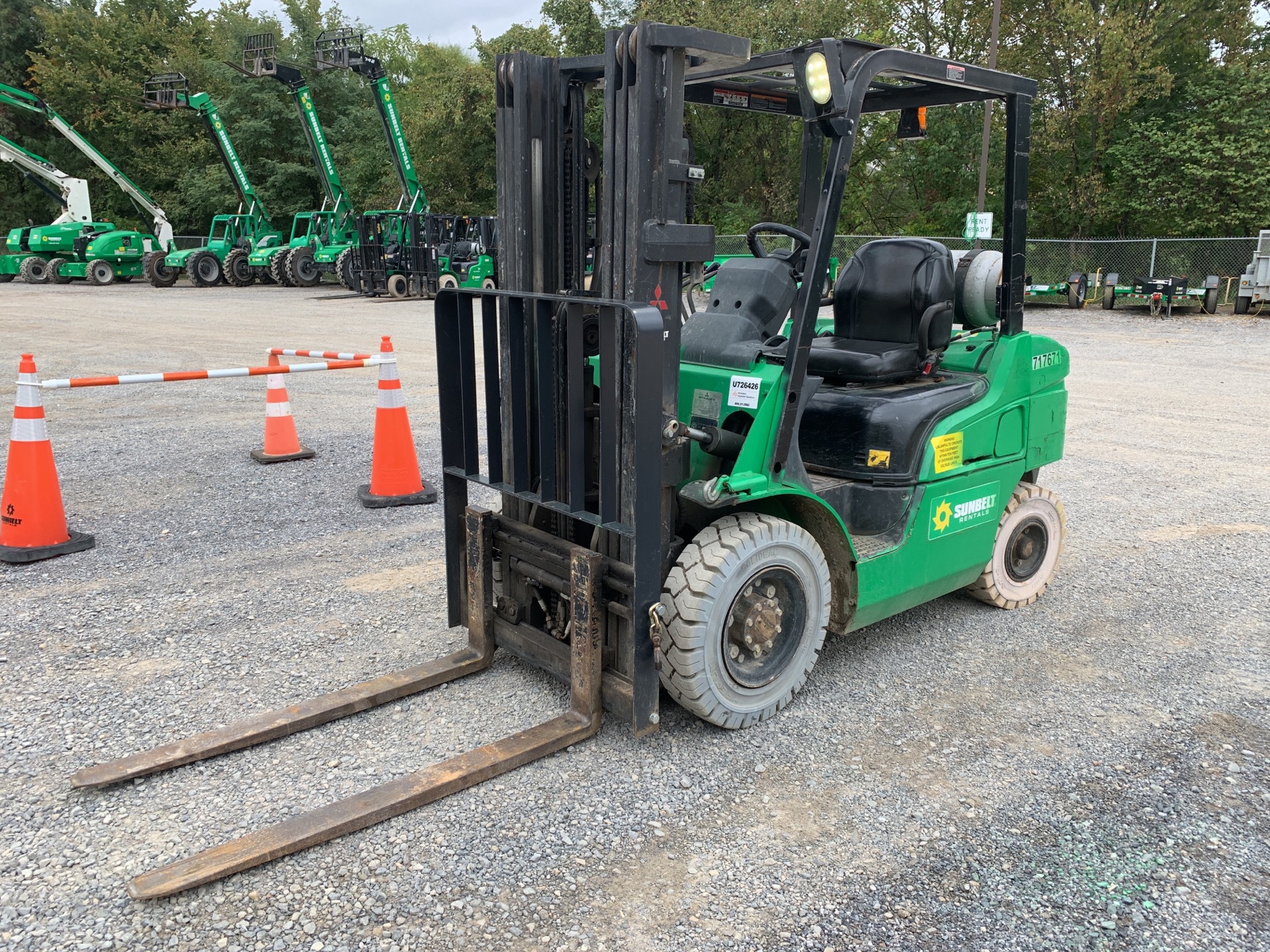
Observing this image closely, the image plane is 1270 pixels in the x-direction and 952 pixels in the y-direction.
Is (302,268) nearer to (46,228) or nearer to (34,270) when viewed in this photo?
(46,228)

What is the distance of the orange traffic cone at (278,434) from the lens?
26.0ft

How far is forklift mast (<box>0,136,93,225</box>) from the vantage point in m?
33.5

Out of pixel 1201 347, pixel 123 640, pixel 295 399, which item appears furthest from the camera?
pixel 1201 347

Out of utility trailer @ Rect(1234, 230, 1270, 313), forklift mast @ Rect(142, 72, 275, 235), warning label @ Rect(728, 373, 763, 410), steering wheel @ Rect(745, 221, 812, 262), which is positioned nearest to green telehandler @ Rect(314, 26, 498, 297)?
forklift mast @ Rect(142, 72, 275, 235)

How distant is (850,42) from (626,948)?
3.15 metres

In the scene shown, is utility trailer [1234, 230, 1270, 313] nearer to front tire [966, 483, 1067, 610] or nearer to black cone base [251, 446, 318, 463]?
front tire [966, 483, 1067, 610]

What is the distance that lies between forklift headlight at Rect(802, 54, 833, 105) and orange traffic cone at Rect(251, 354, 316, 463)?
5598mm

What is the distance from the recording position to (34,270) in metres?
34.7

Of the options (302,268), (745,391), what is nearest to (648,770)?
(745,391)

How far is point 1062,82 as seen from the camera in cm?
2756

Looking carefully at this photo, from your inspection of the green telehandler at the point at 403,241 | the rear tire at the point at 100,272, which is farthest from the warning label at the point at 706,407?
the rear tire at the point at 100,272

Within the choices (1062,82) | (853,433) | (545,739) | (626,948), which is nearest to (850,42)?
(853,433)

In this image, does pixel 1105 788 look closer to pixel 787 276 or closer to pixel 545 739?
pixel 545 739

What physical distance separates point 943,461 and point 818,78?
1764 millimetres
